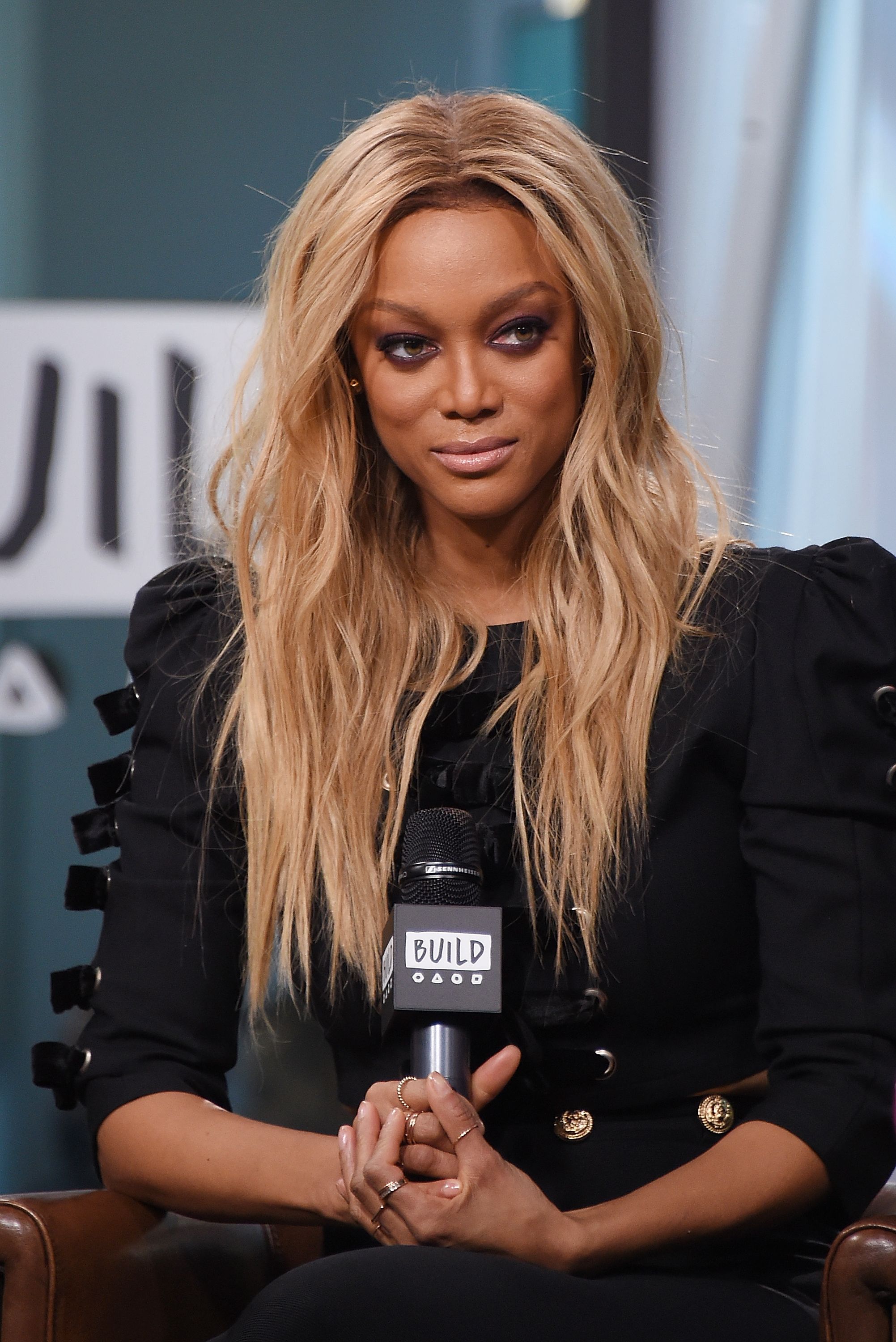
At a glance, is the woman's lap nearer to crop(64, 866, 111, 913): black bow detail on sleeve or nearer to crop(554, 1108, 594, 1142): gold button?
crop(554, 1108, 594, 1142): gold button

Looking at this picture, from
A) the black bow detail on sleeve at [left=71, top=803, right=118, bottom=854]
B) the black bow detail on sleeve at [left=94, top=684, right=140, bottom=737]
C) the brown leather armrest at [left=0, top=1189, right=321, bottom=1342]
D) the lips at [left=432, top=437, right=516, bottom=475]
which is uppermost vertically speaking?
the lips at [left=432, top=437, right=516, bottom=475]

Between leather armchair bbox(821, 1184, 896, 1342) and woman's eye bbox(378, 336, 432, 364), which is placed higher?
woman's eye bbox(378, 336, 432, 364)

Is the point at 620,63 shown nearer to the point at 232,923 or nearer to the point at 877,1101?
the point at 232,923

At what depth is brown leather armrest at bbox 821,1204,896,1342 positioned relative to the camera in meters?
1.06

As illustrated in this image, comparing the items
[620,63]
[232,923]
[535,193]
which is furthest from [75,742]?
[620,63]

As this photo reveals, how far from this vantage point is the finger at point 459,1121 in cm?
112

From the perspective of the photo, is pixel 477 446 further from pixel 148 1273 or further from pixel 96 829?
pixel 148 1273

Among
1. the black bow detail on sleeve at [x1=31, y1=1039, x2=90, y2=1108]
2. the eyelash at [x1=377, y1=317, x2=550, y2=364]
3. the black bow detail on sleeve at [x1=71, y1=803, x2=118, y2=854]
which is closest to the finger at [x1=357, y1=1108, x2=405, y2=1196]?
the black bow detail on sleeve at [x1=31, y1=1039, x2=90, y2=1108]

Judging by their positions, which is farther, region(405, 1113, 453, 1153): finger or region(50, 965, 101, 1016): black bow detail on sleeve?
region(50, 965, 101, 1016): black bow detail on sleeve

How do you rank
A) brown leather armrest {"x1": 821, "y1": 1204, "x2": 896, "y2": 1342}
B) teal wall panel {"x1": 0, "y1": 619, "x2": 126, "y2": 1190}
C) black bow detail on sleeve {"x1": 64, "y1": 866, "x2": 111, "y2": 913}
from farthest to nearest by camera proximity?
Answer: 1. teal wall panel {"x1": 0, "y1": 619, "x2": 126, "y2": 1190}
2. black bow detail on sleeve {"x1": 64, "y1": 866, "x2": 111, "y2": 913}
3. brown leather armrest {"x1": 821, "y1": 1204, "x2": 896, "y2": 1342}

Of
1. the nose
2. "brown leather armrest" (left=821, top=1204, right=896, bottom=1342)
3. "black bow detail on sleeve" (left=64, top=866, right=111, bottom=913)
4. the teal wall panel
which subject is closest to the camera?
"brown leather armrest" (left=821, top=1204, right=896, bottom=1342)

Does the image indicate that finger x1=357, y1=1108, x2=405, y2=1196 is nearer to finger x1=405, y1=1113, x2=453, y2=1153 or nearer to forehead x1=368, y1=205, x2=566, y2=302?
finger x1=405, y1=1113, x2=453, y2=1153

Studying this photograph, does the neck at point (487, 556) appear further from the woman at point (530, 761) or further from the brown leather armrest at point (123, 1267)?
the brown leather armrest at point (123, 1267)

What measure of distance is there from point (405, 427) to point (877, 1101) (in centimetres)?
74
